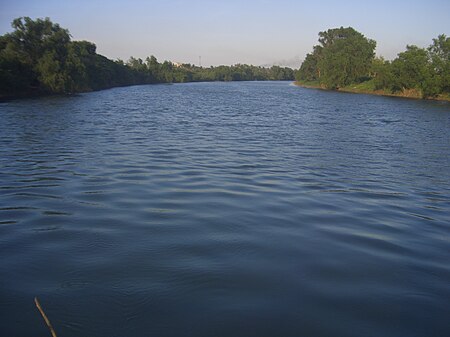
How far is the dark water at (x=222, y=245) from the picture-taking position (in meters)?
4.63

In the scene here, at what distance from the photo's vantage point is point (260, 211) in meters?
8.19

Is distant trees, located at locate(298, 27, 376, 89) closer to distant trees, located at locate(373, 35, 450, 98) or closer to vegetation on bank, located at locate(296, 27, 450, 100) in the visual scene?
vegetation on bank, located at locate(296, 27, 450, 100)

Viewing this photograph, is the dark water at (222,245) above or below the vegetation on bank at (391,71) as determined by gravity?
below

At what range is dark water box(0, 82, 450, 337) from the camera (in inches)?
182

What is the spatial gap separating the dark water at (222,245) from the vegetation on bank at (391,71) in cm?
5322

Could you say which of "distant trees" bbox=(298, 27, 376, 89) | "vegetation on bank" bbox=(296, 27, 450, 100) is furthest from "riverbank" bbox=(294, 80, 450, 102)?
"distant trees" bbox=(298, 27, 376, 89)

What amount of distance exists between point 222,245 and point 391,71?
69.3m

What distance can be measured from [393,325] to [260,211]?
13.0 feet

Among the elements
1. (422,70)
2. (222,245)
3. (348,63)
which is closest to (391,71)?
(422,70)

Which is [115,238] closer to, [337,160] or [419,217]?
[419,217]

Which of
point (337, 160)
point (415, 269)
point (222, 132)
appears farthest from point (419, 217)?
point (222, 132)

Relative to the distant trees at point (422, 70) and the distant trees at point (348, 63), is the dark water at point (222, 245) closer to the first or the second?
the distant trees at point (422, 70)

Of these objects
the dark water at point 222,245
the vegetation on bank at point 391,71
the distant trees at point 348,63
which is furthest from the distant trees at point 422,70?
the dark water at point 222,245

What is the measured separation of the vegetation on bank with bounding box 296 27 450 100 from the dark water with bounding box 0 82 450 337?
5322 cm
